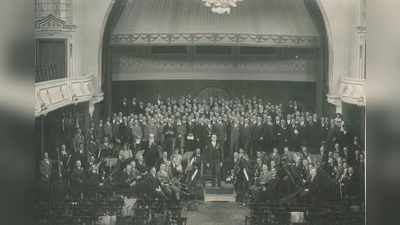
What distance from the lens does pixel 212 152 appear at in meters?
12.6

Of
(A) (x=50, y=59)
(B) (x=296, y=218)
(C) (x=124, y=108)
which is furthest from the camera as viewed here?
(C) (x=124, y=108)

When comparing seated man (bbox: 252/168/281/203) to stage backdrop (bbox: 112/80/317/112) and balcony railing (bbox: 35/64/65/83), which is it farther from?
balcony railing (bbox: 35/64/65/83)

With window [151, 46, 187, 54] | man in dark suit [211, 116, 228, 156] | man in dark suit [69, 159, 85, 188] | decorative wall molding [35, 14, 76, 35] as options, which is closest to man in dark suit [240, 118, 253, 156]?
man in dark suit [211, 116, 228, 156]

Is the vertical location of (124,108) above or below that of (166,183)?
above

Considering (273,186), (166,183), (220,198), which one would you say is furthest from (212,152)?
(273,186)

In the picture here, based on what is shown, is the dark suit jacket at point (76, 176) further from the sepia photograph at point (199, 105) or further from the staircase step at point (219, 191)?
the staircase step at point (219, 191)

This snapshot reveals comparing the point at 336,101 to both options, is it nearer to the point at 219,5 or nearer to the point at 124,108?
the point at 219,5

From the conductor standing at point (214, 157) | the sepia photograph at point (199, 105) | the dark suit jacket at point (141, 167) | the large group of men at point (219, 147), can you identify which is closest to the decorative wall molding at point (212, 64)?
the sepia photograph at point (199, 105)

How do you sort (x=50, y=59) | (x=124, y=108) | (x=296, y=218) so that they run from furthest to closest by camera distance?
1. (x=124, y=108)
2. (x=50, y=59)
3. (x=296, y=218)

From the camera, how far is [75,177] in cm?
1260

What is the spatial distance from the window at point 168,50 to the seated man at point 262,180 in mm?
2323

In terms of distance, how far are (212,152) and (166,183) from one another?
91 centimetres

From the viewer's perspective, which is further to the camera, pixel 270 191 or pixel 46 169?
pixel 46 169

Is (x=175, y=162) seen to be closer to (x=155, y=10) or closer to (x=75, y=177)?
(x=75, y=177)
